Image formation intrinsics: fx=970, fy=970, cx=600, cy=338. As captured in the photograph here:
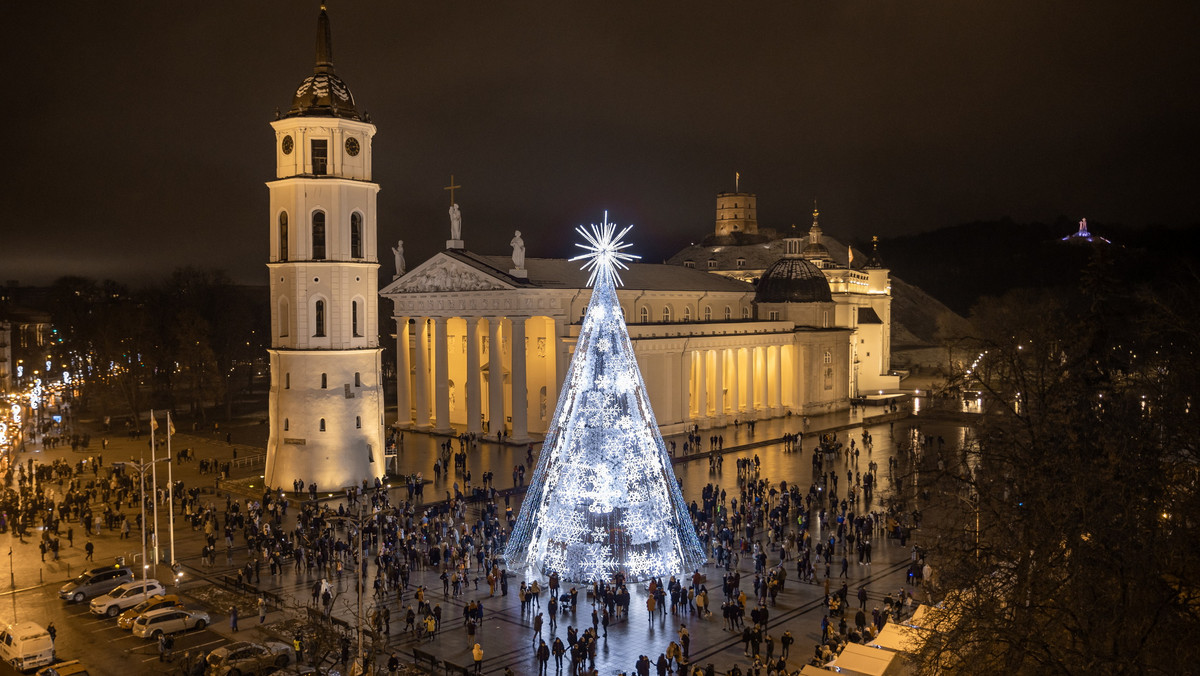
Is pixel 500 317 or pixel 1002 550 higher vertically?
pixel 500 317

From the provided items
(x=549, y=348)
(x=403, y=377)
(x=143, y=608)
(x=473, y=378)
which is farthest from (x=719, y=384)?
(x=143, y=608)

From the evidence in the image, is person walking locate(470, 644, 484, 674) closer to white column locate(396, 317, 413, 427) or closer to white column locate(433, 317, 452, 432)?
white column locate(433, 317, 452, 432)

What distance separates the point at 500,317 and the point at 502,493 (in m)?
16.1

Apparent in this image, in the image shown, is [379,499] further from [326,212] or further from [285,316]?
[326,212]

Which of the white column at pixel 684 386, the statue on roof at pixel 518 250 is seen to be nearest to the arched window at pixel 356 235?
the statue on roof at pixel 518 250

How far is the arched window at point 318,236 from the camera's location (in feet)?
126

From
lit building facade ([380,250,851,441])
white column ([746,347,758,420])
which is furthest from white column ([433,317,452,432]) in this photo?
white column ([746,347,758,420])

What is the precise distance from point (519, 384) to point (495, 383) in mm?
1565

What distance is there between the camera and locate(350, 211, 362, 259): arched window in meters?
39.2

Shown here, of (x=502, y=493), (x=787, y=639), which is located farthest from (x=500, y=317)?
(x=787, y=639)

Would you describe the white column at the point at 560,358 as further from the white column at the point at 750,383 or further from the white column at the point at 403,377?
the white column at the point at 750,383

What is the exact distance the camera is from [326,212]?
38250mm

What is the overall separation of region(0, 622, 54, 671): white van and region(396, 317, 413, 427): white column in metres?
37.2

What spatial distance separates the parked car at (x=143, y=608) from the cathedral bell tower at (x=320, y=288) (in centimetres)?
1365
